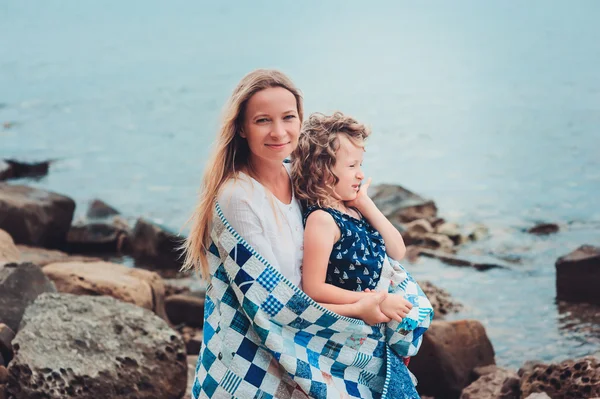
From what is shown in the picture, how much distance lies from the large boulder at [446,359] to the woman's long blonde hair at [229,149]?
281 centimetres

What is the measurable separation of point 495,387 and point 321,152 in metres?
2.55

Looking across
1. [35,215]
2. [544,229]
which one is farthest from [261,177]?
[544,229]

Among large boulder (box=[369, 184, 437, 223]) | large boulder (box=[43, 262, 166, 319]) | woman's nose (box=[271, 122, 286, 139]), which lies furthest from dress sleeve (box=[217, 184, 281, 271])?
large boulder (box=[369, 184, 437, 223])

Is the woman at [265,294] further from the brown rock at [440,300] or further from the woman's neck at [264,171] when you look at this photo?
the brown rock at [440,300]

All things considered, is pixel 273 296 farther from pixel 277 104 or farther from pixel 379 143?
pixel 379 143

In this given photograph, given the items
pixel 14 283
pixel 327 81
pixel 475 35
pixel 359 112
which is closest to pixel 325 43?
pixel 475 35

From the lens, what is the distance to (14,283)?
5.75 metres

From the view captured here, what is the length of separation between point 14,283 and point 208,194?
2.69m

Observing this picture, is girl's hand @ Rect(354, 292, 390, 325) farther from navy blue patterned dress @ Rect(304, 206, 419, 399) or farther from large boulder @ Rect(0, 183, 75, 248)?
large boulder @ Rect(0, 183, 75, 248)

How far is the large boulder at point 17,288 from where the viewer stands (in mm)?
5645

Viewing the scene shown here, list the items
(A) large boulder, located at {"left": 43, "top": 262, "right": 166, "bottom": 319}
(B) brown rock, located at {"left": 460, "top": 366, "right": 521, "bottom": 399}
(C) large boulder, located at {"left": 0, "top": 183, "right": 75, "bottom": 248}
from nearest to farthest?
(B) brown rock, located at {"left": 460, "top": 366, "right": 521, "bottom": 399} < (A) large boulder, located at {"left": 43, "top": 262, "right": 166, "bottom": 319} < (C) large boulder, located at {"left": 0, "top": 183, "right": 75, "bottom": 248}

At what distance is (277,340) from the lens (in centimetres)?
335

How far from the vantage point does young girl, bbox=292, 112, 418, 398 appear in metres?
3.42

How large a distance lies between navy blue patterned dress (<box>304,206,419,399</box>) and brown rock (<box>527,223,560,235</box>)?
868 cm
